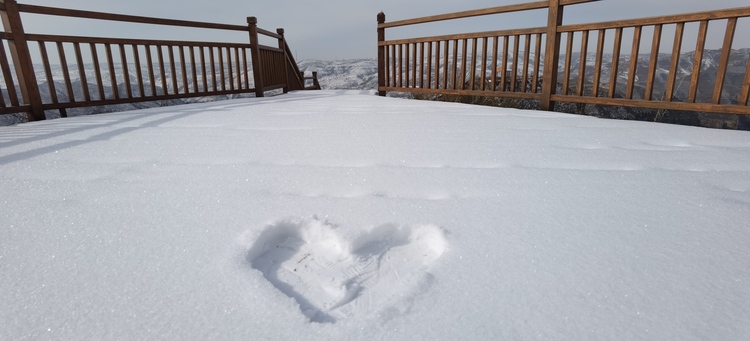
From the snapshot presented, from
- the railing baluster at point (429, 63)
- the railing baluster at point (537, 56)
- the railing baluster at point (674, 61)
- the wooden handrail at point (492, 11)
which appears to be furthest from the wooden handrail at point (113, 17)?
the railing baluster at point (674, 61)

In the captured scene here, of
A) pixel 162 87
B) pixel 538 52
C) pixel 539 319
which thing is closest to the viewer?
pixel 539 319

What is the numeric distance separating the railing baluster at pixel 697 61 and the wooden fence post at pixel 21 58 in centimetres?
479

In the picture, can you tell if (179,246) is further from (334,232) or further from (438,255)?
(438,255)

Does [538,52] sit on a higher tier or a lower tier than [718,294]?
higher

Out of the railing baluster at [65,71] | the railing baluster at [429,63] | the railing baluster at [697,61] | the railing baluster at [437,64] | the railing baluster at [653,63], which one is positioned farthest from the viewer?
the railing baluster at [429,63]

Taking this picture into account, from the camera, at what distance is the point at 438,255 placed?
0.72m

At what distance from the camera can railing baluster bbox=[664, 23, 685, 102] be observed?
87.5 inches

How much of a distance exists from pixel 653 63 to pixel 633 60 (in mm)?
136

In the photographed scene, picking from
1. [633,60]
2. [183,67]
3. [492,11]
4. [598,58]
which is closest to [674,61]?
[633,60]

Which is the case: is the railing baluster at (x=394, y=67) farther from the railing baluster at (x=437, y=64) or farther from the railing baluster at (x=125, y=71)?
the railing baluster at (x=125, y=71)

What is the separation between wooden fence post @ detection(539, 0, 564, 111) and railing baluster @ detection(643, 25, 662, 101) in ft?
2.24

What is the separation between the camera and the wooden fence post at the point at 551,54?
9.27ft

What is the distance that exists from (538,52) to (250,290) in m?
3.13

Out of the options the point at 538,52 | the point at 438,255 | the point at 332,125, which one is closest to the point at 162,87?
the point at 332,125
